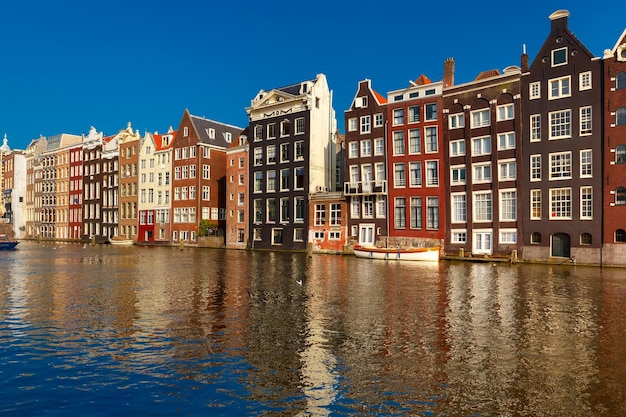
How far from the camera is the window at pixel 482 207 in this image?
189 ft

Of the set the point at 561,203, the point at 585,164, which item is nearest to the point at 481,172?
the point at 561,203

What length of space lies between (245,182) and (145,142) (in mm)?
30459

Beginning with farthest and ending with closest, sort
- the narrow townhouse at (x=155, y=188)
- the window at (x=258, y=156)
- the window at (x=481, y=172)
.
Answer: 1. the narrow townhouse at (x=155, y=188)
2. the window at (x=258, y=156)
3. the window at (x=481, y=172)

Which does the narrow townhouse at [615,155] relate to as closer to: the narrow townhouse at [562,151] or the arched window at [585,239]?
the narrow townhouse at [562,151]

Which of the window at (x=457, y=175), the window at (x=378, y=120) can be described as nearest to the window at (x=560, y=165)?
the window at (x=457, y=175)

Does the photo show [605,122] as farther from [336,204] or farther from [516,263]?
[336,204]

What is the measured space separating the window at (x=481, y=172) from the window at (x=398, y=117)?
39.5 feet

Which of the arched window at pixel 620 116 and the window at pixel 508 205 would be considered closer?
the arched window at pixel 620 116

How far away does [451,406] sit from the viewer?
1208 centimetres

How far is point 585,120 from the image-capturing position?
51.0 m

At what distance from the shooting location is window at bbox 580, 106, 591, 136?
50781mm

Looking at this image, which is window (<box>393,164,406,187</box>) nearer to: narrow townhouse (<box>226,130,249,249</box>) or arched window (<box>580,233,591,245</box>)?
arched window (<box>580,233,591,245</box>)

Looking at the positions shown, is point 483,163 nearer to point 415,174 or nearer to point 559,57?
point 415,174

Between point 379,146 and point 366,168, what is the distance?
366cm
